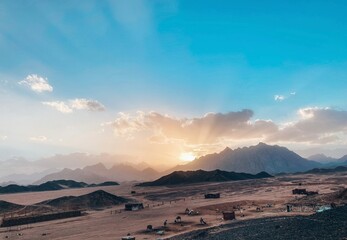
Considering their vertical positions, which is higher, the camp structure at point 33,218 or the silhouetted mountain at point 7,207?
the silhouetted mountain at point 7,207

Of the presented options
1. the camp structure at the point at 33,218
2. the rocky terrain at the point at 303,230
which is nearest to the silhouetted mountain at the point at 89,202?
the camp structure at the point at 33,218

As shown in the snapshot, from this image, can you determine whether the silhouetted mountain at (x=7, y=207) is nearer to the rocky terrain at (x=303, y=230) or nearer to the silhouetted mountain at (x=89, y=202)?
the silhouetted mountain at (x=89, y=202)

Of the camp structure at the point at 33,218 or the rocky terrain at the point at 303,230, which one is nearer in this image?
the rocky terrain at the point at 303,230

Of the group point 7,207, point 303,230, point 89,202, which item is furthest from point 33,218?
point 303,230

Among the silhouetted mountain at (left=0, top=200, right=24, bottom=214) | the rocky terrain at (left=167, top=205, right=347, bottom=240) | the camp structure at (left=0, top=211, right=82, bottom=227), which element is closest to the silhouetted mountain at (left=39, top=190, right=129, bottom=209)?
the silhouetted mountain at (left=0, top=200, right=24, bottom=214)

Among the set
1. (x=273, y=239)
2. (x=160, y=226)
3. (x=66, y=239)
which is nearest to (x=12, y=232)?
(x=66, y=239)

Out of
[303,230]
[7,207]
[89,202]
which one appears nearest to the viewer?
[303,230]

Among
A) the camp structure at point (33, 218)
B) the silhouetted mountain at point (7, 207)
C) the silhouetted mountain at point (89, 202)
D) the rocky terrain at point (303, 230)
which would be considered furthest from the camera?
the silhouetted mountain at point (89, 202)

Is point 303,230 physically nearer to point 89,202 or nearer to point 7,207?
point 89,202

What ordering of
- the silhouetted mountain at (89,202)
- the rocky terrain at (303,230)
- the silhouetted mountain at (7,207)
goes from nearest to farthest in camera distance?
the rocky terrain at (303,230) → the silhouetted mountain at (7,207) → the silhouetted mountain at (89,202)

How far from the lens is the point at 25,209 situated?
336ft

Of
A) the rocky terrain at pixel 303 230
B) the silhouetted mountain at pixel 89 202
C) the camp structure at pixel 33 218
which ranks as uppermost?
the silhouetted mountain at pixel 89 202

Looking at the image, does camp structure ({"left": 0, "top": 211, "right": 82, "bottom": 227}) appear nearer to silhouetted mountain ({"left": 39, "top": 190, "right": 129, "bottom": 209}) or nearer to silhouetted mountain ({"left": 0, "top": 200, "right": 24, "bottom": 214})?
silhouetted mountain ({"left": 39, "top": 190, "right": 129, "bottom": 209})

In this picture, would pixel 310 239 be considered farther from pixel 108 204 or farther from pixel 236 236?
pixel 108 204
